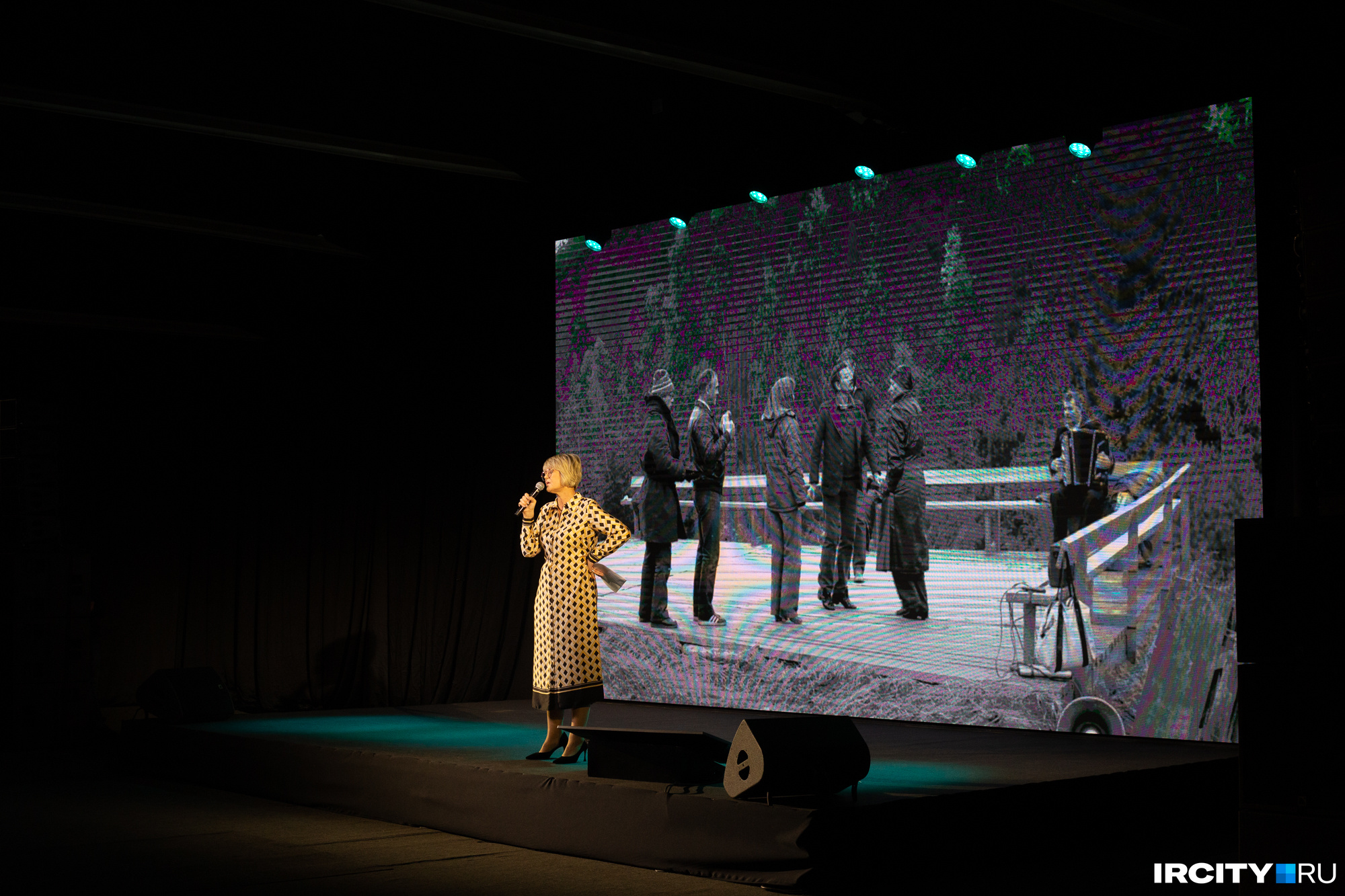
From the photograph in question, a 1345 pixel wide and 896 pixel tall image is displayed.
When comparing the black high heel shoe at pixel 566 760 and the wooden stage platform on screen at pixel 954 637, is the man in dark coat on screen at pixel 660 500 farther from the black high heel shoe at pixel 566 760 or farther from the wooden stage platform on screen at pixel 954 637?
the black high heel shoe at pixel 566 760

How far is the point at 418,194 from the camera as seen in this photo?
7766 millimetres

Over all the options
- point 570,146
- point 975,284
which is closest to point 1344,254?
point 975,284

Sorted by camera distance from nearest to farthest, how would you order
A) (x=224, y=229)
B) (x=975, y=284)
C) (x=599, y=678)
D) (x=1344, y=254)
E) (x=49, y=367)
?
(x=1344, y=254) → (x=599, y=678) → (x=975, y=284) → (x=224, y=229) → (x=49, y=367)

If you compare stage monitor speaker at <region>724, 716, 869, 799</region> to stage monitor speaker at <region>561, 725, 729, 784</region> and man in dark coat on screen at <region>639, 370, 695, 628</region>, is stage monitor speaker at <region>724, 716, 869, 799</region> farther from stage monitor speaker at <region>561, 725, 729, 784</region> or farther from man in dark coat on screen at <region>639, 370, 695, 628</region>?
man in dark coat on screen at <region>639, 370, 695, 628</region>

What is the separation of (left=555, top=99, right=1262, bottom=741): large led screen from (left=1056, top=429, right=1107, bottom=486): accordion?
→ 0.01m

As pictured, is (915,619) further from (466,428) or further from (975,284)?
(466,428)

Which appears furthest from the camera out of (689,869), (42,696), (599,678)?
(42,696)

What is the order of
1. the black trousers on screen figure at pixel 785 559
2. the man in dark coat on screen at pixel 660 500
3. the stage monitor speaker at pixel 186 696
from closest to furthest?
the stage monitor speaker at pixel 186 696 → the black trousers on screen figure at pixel 785 559 → the man in dark coat on screen at pixel 660 500

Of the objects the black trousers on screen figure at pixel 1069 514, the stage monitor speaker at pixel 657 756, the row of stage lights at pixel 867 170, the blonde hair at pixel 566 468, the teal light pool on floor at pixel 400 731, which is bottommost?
the teal light pool on floor at pixel 400 731

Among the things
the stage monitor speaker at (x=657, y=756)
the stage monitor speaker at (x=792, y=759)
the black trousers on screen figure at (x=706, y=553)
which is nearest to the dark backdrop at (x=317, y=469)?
the black trousers on screen figure at (x=706, y=553)

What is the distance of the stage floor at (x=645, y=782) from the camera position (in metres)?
3.88

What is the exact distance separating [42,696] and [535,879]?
170 inches

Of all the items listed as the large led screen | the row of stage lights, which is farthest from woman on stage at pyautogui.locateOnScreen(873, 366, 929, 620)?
the row of stage lights

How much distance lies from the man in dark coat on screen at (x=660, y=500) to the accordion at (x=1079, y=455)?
2243 millimetres
